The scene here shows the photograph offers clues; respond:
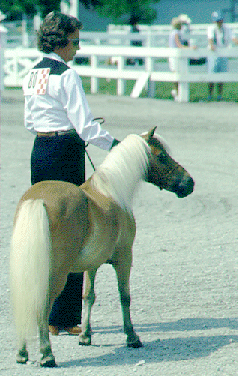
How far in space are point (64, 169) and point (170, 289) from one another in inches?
58.5

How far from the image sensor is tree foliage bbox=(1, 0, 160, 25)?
141ft

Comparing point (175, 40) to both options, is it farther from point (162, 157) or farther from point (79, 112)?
point (79, 112)

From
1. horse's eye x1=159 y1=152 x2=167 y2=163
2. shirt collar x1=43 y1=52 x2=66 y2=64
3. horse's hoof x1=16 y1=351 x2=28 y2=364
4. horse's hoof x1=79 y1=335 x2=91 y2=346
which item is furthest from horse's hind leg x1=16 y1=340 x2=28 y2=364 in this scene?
shirt collar x1=43 y1=52 x2=66 y2=64

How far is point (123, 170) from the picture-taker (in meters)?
4.05

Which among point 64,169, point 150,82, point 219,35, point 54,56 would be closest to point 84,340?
point 64,169

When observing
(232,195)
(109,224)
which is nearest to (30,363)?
(109,224)

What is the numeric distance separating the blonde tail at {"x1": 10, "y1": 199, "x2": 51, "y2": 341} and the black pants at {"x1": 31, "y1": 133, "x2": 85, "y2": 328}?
680 mm

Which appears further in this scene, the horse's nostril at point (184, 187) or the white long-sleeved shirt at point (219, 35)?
the white long-sleeved shirt at point (219, 35)

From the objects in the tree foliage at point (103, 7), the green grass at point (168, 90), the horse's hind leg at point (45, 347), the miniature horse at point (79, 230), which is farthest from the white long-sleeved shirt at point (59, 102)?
the tree foliage at point (103, 7)

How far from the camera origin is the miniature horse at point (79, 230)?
3.68 meters

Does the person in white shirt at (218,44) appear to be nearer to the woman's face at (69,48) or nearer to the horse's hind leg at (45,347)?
the woman's face at (69,48)

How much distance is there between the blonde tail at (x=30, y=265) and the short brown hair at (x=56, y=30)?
1.12 metres

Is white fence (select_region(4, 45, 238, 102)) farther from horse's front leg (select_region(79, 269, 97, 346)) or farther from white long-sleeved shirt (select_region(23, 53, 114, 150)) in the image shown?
horse's front leg (select_region(79, 269, 97, 346))

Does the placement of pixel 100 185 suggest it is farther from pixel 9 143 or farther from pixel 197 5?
pixel 197 5
